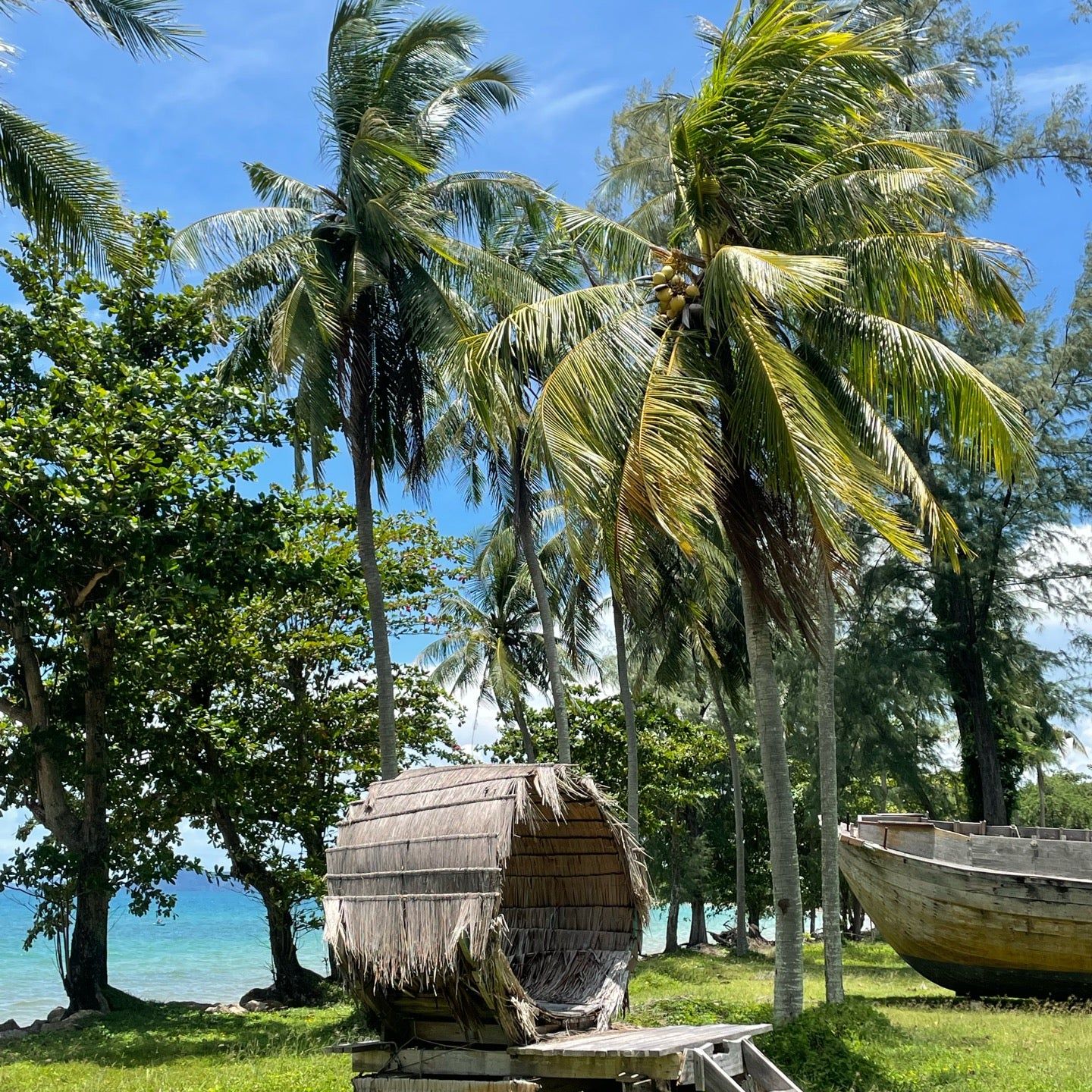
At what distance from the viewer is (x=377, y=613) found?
51.0ft

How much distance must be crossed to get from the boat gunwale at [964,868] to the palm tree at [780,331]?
224 inches

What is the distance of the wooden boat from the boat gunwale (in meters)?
0.02

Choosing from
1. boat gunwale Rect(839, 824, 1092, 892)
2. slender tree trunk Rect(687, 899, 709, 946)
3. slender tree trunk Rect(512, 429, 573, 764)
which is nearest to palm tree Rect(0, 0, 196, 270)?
slender tree trunk Rect(512, 429, 573, 764)

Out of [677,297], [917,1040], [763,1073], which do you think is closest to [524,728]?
[917,1040]

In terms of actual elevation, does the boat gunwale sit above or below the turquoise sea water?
above

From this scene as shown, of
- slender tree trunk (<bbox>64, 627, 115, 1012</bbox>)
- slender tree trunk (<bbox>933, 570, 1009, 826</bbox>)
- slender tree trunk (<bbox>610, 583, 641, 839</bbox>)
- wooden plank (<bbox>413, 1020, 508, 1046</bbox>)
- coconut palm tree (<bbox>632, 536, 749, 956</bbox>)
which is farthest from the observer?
slender tree trunk (<bbox>933, 570, 1009, 826</bbox>)

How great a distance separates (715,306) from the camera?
10797 mm

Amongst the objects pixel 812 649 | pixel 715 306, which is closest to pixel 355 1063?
pixel 812 649

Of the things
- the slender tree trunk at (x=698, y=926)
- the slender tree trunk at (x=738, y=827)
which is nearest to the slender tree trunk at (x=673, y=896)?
the slender tree trunk at (x=698, y=926)

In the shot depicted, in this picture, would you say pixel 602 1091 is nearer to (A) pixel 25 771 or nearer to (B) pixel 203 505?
(B) pixel 203 505

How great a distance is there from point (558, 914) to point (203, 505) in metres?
7.10

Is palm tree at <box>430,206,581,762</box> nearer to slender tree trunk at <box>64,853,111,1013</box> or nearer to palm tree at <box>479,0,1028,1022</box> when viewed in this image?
palm tree at <box>479,0,1028,1022</box>

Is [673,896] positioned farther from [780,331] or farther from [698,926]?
[780,331]

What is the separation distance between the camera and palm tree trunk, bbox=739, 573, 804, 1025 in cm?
1129
